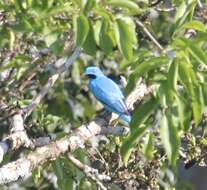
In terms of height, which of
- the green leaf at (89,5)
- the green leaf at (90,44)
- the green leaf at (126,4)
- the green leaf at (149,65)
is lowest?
the green leaf at (90,44)

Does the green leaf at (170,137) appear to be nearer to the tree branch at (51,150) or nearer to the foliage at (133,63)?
the foliage at (133,63)

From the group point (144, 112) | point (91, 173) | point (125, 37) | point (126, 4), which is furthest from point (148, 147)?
point (91, 173)

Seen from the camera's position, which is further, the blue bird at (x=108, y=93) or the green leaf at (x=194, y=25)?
the blue bird at (x=108, y=93)

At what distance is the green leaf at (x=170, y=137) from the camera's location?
2.31 metres

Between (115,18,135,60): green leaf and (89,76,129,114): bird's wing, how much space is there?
1.41 meters

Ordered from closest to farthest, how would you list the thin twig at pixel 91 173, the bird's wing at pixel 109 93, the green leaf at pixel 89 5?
the green leaf at pixel 89 5, the thin twig at pixel 91 173, the bird's wing at pixel 109 93

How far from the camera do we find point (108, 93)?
452 cm

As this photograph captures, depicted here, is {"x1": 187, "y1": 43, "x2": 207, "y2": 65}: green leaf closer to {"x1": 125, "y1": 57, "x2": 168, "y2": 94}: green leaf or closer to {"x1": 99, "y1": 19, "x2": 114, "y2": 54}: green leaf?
{"x1": 125, "y1": 57, "x2": 168, "y2": 94}: green leaf

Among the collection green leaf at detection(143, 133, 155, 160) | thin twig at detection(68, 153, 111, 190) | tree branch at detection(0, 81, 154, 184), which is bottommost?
thin twig at detection(68, 153, 111, 190)

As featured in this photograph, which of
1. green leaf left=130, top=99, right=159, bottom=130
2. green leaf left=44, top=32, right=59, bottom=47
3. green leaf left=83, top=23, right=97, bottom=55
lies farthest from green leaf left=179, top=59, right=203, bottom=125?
green leaf left=44, top=32, right=59, bottom=47

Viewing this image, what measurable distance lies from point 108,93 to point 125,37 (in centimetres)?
207

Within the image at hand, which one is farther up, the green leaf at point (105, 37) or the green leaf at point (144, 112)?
the green leaf at point (105, 37)

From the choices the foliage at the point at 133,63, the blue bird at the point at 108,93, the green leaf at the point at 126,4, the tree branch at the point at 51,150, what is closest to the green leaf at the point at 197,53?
the foliage at the point at 133,63

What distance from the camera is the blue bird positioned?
3.88 meters
